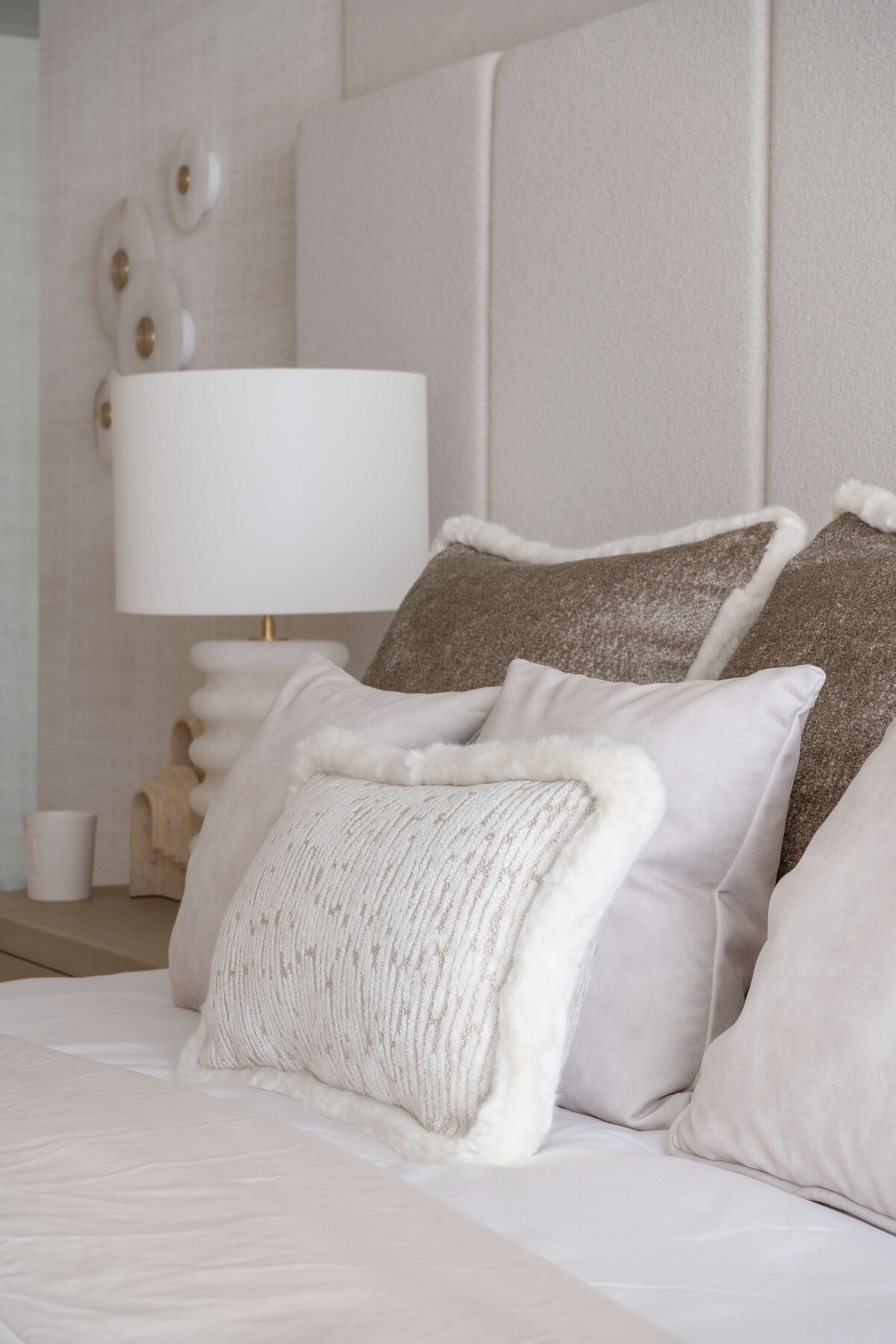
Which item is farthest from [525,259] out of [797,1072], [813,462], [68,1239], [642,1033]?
[68,1239]

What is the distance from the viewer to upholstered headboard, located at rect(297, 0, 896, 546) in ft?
5.52

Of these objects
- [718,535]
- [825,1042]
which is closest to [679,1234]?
[825,1042]

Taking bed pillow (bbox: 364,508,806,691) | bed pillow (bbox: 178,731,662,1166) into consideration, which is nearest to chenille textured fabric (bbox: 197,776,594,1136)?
bed pillow (bbox: 178,731,662,1166)

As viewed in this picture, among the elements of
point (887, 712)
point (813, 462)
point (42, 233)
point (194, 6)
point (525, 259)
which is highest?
point (194, 6)

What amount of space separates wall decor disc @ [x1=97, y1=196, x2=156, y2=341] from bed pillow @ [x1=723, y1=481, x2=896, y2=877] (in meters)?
2.18

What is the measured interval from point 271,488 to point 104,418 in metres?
1.35

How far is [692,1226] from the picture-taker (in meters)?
0.85

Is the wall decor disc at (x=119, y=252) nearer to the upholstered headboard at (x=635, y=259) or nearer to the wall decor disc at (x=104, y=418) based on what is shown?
the wall decor disc at (x=104, y=418)

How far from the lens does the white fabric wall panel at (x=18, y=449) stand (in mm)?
3701

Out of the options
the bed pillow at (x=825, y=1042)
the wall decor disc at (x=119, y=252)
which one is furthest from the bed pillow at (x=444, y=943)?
the wall decor disc at (x=119, y=252)

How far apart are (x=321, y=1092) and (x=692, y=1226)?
1.15 ft

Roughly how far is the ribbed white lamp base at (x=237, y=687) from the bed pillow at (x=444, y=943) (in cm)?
103

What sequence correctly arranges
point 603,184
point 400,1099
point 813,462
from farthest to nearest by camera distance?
point 603,184, point 813,462, point 400,1099

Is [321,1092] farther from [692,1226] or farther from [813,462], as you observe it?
[813,462]
